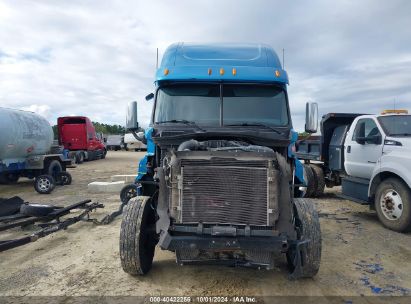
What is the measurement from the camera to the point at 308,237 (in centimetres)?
449

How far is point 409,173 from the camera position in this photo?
6.93m

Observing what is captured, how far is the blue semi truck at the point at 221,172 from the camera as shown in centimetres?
414

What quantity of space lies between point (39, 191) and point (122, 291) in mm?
9348

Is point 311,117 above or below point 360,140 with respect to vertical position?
above

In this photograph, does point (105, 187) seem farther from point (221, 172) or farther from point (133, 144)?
point (133, 144)

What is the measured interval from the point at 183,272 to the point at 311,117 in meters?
3.08


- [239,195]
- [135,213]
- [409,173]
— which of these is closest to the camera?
[239,195]

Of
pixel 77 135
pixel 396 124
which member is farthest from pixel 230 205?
pixel 77 135

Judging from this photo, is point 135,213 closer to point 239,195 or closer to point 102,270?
point 102,270

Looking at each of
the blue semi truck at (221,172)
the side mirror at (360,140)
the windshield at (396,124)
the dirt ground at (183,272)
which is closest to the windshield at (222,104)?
the blue semi truck at (221,172)

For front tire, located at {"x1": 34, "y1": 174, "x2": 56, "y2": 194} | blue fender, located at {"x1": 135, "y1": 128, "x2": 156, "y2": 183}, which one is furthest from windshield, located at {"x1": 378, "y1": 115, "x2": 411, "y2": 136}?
front tire, located at {"x1": 34, "y1": 174, "x2": 56, "y2": 194}

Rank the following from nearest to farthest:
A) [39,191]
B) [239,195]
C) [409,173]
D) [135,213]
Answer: [239,195] < [135,213] < [409,173] < [39,191]

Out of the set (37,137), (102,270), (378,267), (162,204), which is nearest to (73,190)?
(37,137)

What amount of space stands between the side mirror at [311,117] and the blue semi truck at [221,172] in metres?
0.02
